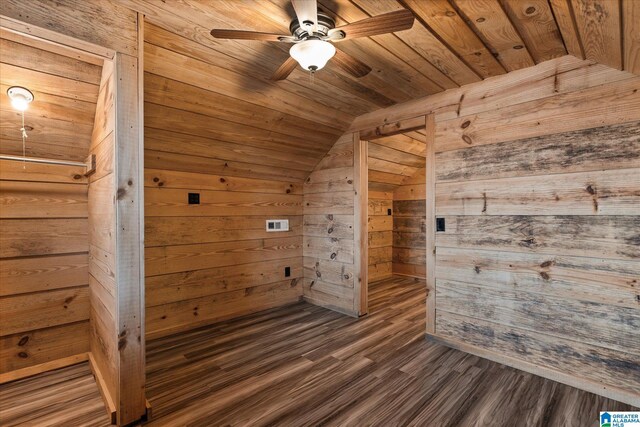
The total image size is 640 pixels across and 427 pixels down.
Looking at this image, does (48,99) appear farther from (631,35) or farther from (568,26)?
(631,35)

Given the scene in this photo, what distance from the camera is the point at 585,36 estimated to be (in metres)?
1.55

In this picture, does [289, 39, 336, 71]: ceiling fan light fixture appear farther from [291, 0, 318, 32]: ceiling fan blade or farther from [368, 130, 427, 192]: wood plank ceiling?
[368, 130, 427, 192]: wood plank ceiling

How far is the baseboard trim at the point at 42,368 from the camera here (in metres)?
1.96

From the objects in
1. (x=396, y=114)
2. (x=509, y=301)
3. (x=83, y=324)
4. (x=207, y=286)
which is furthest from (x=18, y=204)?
(x=509, y=301)

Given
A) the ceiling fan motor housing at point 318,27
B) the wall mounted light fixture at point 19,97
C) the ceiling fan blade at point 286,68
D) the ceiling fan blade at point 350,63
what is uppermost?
the ceiling fan motor housing at point 318,27

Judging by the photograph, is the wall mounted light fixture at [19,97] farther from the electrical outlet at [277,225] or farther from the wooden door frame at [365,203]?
the wooden door frame at [365,203]

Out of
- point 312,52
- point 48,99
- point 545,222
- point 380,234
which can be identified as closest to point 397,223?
point 380,234

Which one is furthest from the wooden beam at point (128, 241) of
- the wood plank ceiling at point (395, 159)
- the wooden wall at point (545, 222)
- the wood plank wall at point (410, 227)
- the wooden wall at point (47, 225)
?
the wood plank wall at point (410, 227)

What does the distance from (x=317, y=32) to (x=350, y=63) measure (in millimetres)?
282

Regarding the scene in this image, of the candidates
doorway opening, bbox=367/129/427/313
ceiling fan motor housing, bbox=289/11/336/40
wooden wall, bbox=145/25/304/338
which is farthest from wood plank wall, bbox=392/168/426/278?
ceiling fan motor housing, bbox=289/11/336/40

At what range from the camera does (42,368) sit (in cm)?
206

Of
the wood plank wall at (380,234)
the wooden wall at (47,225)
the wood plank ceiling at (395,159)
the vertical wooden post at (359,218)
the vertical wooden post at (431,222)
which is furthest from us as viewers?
the wood plank wall at (380,234)

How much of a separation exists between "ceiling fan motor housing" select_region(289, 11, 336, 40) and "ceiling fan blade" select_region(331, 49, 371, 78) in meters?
0.13

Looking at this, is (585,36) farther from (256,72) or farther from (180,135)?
(180,135)
